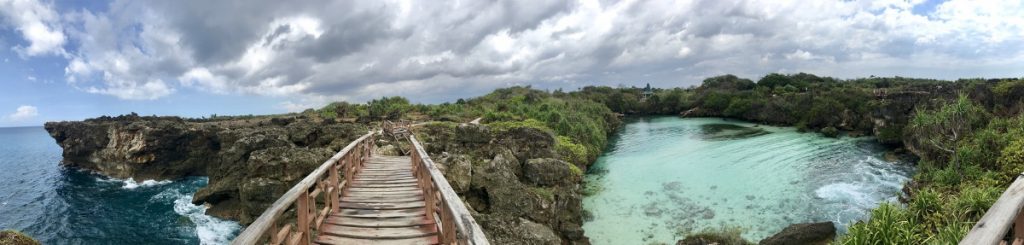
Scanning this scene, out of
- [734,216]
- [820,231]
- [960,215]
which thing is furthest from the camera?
[734,216]

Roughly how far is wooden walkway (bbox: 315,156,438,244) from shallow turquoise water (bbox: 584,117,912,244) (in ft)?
30.3

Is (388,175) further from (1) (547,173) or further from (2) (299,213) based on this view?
(1) (547,173)

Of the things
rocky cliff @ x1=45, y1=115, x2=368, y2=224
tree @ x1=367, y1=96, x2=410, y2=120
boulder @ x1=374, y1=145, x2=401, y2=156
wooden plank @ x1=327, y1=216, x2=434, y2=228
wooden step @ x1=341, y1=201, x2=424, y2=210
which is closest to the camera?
wooden plank @ x1=327, y1=216, x2=434, y2=228

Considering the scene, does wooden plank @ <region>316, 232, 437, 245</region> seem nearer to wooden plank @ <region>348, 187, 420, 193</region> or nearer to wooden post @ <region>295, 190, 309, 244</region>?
wooden post @ <region>295, 190, 309, 244</region>

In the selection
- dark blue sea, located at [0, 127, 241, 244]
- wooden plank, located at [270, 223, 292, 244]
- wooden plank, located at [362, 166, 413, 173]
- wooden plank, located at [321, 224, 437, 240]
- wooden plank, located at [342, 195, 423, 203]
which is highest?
wooden plank, located at [270, 223, 292, 244]

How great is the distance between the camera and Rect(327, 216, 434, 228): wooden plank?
6695mm

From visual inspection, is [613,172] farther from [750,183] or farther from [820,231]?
[820,231]

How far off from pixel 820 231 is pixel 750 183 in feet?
36.2

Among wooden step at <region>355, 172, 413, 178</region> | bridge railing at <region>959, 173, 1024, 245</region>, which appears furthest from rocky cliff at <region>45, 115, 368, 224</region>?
bridge railing at <region>959, 173, 1024, 245</region>

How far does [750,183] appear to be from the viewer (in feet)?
82.8

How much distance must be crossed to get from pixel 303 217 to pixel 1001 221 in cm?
588

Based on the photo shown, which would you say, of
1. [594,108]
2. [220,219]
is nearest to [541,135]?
[220,219]

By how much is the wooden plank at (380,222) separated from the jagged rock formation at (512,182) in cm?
421

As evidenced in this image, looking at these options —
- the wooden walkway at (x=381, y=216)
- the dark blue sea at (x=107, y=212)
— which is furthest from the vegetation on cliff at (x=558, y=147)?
the wooden walkway at (x=381, y=216)
